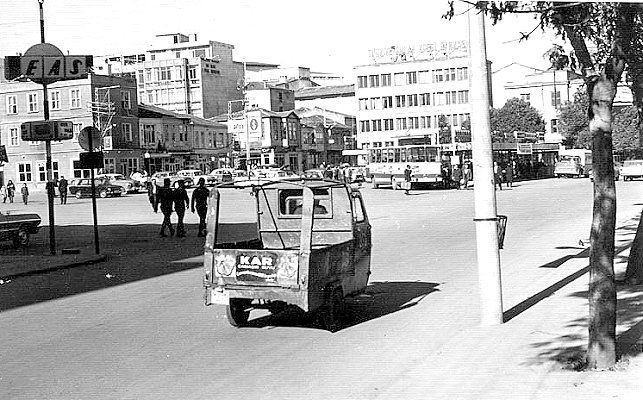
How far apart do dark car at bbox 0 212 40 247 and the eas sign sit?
634 centimetres

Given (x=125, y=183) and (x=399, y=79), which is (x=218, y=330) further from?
(x=399, y=79)

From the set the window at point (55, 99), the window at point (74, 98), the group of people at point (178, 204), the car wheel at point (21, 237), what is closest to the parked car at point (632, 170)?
the group of people at point (178, 204)

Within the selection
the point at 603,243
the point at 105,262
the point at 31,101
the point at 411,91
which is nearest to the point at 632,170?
the point at 105,262

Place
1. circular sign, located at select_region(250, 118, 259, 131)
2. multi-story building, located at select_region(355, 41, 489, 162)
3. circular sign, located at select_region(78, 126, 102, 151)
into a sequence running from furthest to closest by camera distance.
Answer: multi-story building, located at select_region(355, 41, 489, 162) → circular sign, located at select_region(250, 118, 259, 131) → circular sign, located at select_region(78, 126, 102, 151)

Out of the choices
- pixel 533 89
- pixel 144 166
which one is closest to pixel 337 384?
pixel 144 166

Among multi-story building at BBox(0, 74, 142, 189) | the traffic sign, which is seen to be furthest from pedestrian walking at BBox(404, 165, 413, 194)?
multi-story building at BBox(0, 74, 142, 189)

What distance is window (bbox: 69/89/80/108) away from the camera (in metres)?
73.5

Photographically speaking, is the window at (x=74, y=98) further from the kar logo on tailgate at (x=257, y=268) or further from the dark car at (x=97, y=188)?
the kar logo on tailgate at (x=257, y=268)

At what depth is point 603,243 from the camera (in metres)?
7.45

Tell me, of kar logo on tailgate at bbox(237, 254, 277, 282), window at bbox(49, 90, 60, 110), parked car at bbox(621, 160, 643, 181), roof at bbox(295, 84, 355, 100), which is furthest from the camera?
roof at bbox(295, 84, 355, 100)

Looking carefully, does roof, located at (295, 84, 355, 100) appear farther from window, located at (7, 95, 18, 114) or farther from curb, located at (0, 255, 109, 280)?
curb, located at (0, 255, 109, 280)

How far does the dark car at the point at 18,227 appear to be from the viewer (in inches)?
957

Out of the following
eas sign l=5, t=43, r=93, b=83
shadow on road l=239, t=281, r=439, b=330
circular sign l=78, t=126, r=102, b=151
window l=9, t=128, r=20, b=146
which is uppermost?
window l=9, t=128, r=20, b=146

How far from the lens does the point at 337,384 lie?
304 inches
